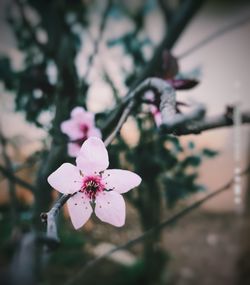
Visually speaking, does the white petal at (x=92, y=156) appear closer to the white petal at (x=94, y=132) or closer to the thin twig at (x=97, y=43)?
A: the white petal at (x=94, y=132)

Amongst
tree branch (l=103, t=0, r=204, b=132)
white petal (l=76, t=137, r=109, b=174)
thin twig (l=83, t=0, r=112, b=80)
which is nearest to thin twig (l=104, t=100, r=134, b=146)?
white petal (l=76, t=137, r=109, b=174)

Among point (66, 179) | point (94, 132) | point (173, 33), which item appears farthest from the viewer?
point (173, 33)

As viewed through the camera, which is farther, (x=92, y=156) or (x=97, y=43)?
(x=97, y=43)

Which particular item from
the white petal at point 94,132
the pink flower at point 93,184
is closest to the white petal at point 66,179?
the pink flower at point 93,184

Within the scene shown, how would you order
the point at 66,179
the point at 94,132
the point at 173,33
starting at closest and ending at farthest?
the point at 66,179, the point at 94,132, the point at 173,33

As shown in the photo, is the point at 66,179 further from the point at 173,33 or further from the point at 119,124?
the point at 173,33

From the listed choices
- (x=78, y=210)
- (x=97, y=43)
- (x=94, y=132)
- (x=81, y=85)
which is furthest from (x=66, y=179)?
(x=97, y=43)
